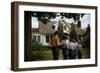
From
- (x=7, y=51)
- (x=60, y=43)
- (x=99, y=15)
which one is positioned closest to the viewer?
(x=7, y=51)

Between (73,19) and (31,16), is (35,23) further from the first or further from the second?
(73,19)

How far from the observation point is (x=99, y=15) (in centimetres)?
189

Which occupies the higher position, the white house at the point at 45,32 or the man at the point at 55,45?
the white house at the point at 45,32

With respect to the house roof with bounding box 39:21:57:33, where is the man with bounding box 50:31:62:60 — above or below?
below

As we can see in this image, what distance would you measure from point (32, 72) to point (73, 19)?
51cm

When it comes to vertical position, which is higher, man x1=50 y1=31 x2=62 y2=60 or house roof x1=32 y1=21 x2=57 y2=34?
house roof x1=32 y1=21 x2=57 y2=34

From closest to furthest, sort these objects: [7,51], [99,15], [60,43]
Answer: [7,51], [60,43], [99,15]

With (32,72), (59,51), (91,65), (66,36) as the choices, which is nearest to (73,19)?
(66,36)

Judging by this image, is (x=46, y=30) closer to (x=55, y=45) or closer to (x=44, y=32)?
(x=44, y=32)

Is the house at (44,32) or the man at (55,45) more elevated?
the house at (44,32)

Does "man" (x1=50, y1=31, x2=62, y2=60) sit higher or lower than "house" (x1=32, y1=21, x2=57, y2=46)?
lower

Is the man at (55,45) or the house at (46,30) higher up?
the house at (46,30)

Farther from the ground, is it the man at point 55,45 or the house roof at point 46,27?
the house roof at point 46,27

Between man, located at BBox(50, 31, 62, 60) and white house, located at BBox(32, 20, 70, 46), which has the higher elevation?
white house, located at BBox(32, 20, 70, 46)
